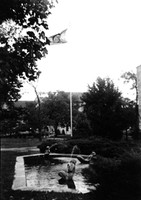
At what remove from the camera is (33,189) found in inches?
313

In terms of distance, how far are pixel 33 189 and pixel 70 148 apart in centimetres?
1215

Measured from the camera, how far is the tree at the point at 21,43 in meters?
5.23

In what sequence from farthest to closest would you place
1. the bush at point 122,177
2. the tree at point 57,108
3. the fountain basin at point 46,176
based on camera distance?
the tree at point 57,108, the fountain basin at point 46,176, the bush at point 122,177

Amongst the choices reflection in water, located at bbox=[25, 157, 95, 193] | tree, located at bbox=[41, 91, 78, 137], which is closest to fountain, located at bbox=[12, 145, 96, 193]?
reflection in water, located at bbox=[25, 157, 95, 193]

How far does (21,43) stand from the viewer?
5418 millimetres

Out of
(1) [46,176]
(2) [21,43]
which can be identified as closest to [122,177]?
(2) [21,43]

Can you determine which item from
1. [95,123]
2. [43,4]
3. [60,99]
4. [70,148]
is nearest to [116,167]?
[43,4]

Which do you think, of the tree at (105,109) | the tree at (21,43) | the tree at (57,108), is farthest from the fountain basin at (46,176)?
the tree at (57,108)

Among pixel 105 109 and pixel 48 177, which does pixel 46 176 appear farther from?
pixel 105 109

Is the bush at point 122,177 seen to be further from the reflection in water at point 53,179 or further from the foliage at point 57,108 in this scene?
the foliage at point 57,108

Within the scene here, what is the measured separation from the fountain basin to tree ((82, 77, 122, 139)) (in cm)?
846

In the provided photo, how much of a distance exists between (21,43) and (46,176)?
793 centimetres

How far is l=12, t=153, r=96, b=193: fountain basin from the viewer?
835 centimetres

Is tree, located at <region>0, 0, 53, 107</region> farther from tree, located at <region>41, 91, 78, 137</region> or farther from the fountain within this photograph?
tree, located at <region>41, 91, 78, 137</region>
